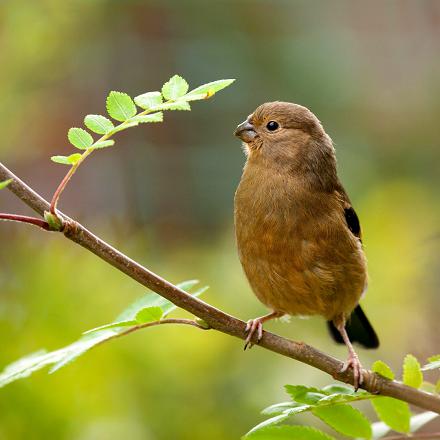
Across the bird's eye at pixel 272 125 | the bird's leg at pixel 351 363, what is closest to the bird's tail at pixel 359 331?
the bird's leg at pixel 351 363

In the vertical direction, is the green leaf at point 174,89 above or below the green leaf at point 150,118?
above

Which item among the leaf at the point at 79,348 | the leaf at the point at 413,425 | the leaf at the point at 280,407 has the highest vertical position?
the leaf at the point at 79,348

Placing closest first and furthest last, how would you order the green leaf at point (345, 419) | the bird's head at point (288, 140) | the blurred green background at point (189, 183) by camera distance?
1. the green leaf at point (345, 419)
2. the blurred green background at point (189, 183)
3. the bird's head at point (288, 140)

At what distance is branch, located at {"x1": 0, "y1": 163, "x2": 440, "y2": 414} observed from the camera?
84.2 inches

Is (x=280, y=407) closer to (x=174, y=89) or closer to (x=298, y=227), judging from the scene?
(x=174, y=89)

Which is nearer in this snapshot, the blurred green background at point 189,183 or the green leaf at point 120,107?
the green leaf at point 120,107

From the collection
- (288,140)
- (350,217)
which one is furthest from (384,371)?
(288,140)

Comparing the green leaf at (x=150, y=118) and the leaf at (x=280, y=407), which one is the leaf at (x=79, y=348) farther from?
the green leaf at (x=150, y=118)

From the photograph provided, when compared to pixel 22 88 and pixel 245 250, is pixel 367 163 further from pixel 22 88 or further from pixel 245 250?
pixel 245 250

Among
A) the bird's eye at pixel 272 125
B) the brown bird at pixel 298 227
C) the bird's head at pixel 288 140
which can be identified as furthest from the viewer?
the bird's eye at pixel 272 125

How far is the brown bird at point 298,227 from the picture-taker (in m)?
3.46

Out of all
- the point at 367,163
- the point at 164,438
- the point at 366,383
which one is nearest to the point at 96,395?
the point at 164,438

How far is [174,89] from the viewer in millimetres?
2250

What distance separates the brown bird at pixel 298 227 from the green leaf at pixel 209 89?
1268 millimetres
